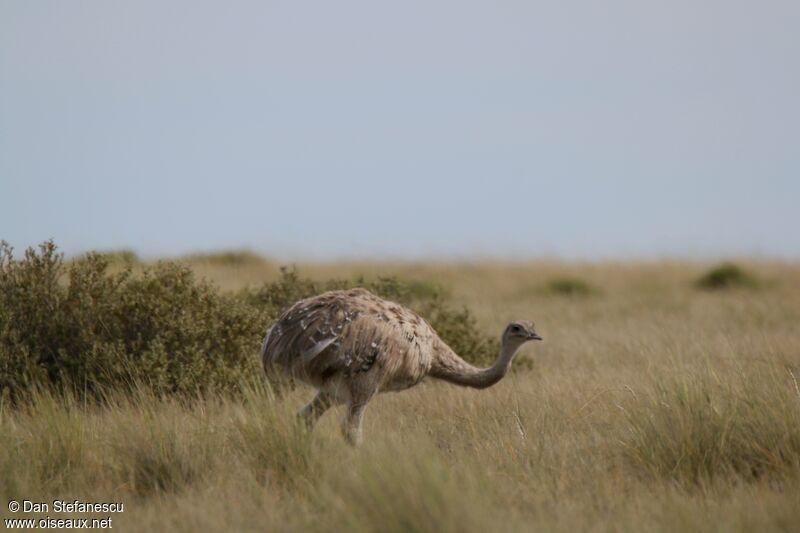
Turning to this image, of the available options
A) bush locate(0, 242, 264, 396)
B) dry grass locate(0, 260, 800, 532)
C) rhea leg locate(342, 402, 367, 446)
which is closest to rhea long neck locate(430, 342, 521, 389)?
dry grass locate(0, 260, 800, 532)

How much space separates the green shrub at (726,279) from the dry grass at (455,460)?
11584mm

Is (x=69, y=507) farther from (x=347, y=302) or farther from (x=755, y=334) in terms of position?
(x=755, y=334)

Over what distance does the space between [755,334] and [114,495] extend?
944cm

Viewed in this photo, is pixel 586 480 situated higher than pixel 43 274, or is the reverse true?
pixel 43 274

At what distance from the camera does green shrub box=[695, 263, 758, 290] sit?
817 inches

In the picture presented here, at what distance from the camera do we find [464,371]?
7770 mm

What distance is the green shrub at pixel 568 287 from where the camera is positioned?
19.9 meters

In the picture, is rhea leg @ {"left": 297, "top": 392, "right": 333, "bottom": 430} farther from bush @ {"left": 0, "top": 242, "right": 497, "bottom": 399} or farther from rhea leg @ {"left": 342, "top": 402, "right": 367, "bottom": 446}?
bush @ {"left": 0, "top": 242, "right": 497, "bottom": 399}

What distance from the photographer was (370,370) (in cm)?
698

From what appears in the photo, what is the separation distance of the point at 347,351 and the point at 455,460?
3.21 feet

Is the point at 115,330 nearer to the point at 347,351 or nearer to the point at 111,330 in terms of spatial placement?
the point at 111,330

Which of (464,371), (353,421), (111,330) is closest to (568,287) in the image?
(111,330)

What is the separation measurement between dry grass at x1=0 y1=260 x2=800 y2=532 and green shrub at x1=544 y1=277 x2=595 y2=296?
1039 centimetres

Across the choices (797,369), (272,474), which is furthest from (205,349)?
(797,369)
